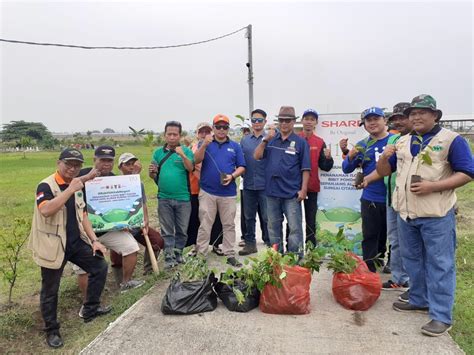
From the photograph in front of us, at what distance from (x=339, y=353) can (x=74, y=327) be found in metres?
2.66

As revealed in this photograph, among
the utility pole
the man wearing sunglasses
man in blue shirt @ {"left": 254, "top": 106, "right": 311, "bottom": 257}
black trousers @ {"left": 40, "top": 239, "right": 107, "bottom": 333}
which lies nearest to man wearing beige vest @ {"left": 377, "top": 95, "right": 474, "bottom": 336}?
man in blue shirt @ {"left": 254, "top": 106, "right": 311, "bottom": 257}

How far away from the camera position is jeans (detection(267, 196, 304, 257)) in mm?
4887

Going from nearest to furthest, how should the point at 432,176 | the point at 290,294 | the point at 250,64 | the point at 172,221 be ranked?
the point at 432,176 → the point at 290,294 → the point at 172,221 → the point at 250,64

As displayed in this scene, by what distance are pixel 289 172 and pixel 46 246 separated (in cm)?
275

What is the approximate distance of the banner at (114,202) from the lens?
4.55m

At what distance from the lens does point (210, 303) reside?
3900 mm

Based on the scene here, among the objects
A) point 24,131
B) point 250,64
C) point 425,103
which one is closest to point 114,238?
point 425,103

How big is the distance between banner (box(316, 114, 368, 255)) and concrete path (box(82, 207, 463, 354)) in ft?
4.73

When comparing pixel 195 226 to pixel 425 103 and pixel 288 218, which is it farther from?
pixel 425 103

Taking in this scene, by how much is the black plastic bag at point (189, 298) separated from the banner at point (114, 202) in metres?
1.16

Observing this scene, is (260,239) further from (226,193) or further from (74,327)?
(74,327)

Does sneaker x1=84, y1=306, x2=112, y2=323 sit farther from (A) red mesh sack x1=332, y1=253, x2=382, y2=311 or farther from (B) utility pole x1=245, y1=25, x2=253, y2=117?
(B) utility pole x1=245, y1=25, x2=253, y2=117

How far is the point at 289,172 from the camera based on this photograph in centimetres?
485

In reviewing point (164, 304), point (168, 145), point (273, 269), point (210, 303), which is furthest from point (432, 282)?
point (168, 145)
